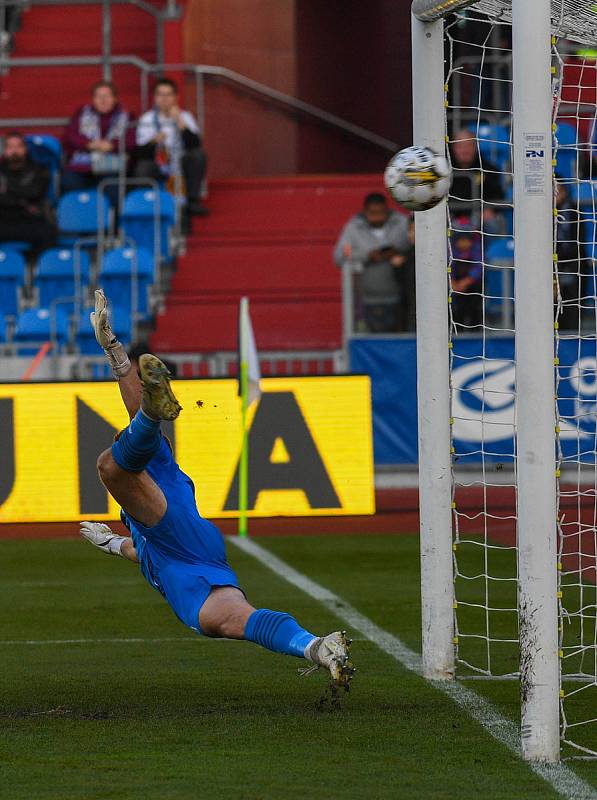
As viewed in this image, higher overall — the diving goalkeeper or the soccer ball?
the soccer ball

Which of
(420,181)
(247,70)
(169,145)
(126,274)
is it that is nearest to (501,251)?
(126,274)

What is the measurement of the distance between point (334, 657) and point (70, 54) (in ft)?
59.4

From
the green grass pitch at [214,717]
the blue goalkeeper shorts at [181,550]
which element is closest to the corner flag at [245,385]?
the green grass pitch at [214,717]

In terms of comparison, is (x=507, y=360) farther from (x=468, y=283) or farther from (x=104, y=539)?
(x=468, y=283)

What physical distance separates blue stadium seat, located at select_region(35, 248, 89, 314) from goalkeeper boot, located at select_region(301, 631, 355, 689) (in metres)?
13.0

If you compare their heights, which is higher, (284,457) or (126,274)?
(126,274)

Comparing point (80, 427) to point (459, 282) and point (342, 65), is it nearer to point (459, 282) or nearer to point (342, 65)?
point (459, 282)

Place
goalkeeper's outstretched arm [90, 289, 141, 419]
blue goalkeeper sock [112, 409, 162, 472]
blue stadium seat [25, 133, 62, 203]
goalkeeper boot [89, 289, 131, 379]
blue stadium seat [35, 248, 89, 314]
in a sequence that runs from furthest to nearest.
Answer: blue stadium seat [25, 133, 62, 203] < blue stadium seat [35, 248, 89, 314] < goalkeeper's outstretched arm [90, 289, 141, 419] < goalkeeper boot [89, 289, 131, 379] < blue goalkeeper sock [112, 409, 162, 472]

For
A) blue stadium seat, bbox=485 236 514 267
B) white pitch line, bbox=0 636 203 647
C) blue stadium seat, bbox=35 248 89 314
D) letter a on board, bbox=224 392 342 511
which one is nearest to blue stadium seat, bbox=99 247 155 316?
blue stadium seat, bbox=35 248 89 314

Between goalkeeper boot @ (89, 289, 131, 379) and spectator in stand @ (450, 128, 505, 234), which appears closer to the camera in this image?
goalkeeper boot @ (89, 289, 131, 379)

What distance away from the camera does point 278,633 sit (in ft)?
20.6

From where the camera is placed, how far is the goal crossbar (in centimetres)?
722

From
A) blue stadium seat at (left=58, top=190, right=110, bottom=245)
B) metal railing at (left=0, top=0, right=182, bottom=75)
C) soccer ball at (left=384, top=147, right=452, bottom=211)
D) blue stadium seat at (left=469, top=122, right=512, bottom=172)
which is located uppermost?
metal railing at (left=0, top=0, right=182, bottom=75)

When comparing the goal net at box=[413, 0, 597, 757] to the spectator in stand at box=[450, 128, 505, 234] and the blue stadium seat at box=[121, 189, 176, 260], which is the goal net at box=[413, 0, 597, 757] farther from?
the blue stadium seat at box=[121, 189, 176, 260]
